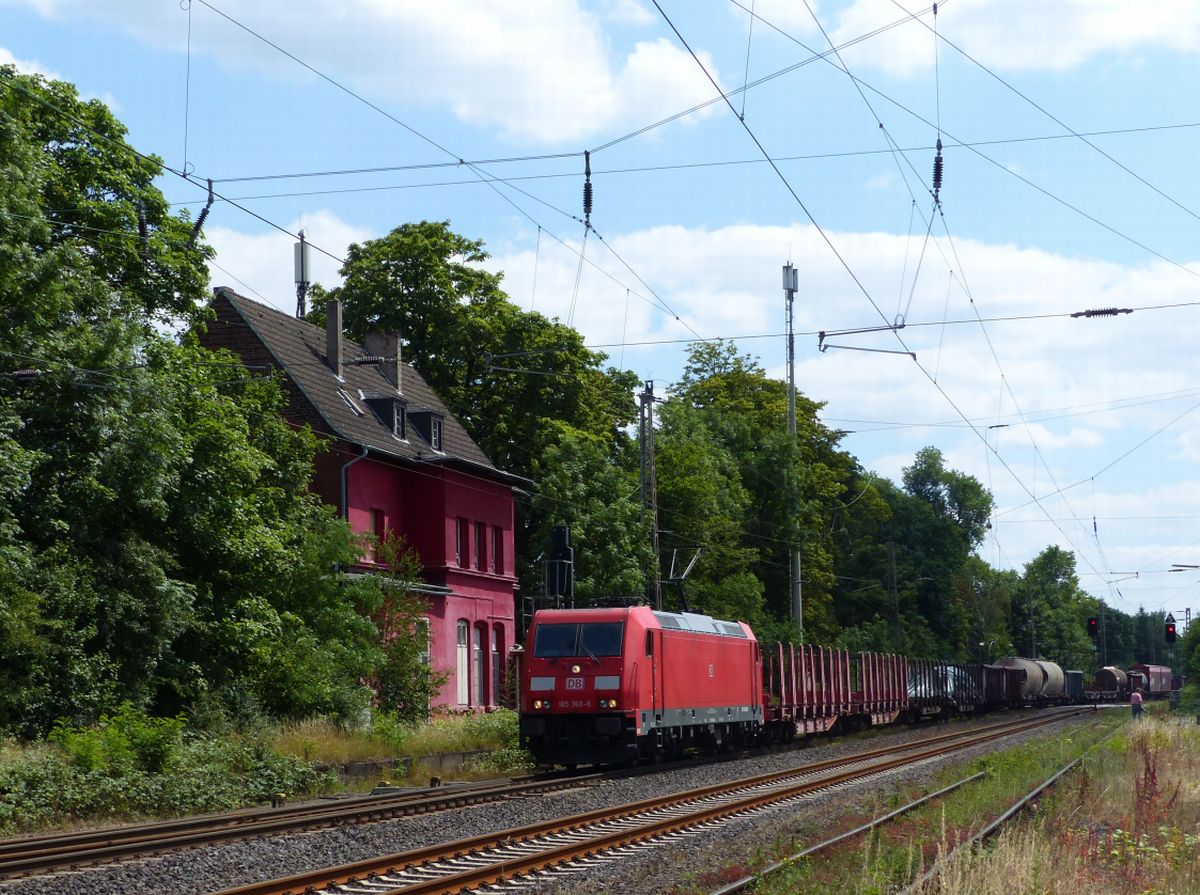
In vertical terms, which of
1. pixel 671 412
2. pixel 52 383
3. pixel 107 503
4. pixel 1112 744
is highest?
pixel 671 412

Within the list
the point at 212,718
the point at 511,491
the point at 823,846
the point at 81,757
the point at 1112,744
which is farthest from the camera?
the point at 511,491

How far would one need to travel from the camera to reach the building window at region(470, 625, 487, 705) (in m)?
43.8

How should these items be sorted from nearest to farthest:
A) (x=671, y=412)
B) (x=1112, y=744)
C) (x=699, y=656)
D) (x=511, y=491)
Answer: (x=699, y=656), (x=1112, y=744), (x=511, y=491), (x=671, y=412)

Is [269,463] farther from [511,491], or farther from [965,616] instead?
[965,616]

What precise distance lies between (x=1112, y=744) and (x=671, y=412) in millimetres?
33651

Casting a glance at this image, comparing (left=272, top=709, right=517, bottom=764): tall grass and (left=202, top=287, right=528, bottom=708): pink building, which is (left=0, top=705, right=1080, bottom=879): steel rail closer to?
(left=272, top=709, right=517, bottom=764): tall grass

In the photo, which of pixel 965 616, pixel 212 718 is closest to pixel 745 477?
pixel 965 616

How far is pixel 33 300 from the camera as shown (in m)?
24.7

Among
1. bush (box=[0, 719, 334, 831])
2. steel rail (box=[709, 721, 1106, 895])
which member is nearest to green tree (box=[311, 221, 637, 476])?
bush (box=[0, 719, 334, 831])

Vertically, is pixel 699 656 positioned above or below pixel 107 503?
below

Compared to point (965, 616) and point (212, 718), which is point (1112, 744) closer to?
point (212, 718)

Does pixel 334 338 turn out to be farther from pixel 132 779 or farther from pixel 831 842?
pixel 831 842

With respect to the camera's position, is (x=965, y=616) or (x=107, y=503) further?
(x=965, y=616)

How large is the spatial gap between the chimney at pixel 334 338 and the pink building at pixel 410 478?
0.04 metres
